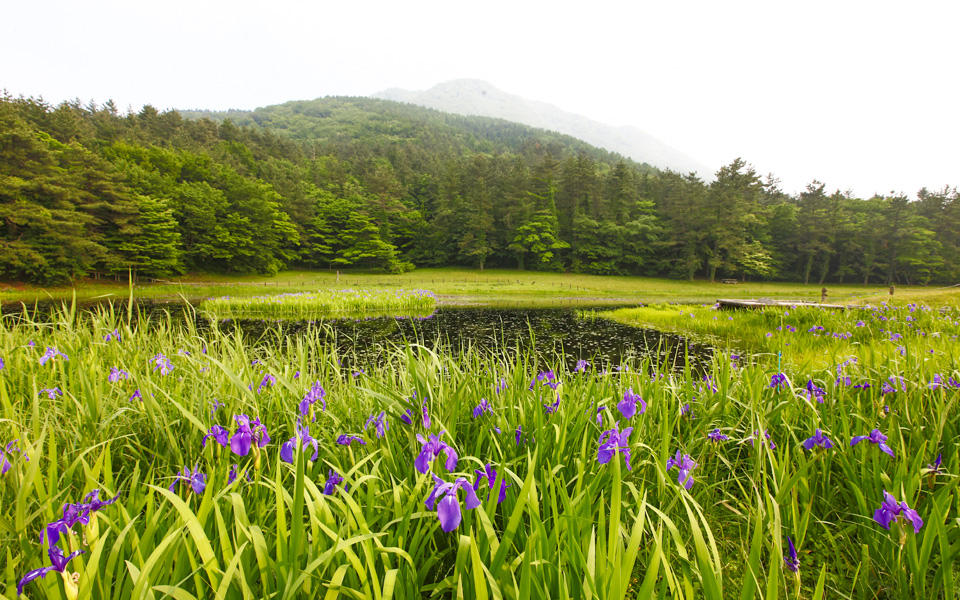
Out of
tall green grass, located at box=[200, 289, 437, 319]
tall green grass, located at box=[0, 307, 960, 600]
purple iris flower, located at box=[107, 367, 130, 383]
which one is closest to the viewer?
tall green grass, located at box=[0, 307, 960, 600]

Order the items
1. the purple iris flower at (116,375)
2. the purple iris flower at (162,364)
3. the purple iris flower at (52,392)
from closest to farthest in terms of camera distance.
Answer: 1. the purple iris flower at (52,392)
2. the purple iris flower at (116,375)
3. the purple iris flower at (162,364)

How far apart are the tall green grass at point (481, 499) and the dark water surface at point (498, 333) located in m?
4.60

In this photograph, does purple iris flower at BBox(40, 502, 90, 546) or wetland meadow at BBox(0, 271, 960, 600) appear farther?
wetland meadow at BBox(0, 271, 960, 600)

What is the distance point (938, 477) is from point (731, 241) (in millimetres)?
42323

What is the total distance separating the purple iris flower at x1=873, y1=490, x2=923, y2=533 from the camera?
1.24 meters

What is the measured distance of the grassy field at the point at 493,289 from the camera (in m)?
21.2

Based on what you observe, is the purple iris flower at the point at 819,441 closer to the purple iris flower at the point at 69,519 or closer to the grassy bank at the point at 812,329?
the purple iris flower at the point at 69,519

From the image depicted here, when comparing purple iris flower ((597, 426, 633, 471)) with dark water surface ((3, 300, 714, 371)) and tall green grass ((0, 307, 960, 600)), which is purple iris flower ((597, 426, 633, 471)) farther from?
dark water surface ((3, 300, 714, 371))

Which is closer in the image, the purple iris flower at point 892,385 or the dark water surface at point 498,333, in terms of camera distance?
the purple iris flower at point 892,385

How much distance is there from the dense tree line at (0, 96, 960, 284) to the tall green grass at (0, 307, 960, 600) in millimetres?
32798

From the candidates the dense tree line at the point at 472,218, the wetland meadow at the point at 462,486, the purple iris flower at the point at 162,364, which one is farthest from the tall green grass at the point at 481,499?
the dense tree line at the point at 472,218

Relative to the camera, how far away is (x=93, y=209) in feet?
87.1

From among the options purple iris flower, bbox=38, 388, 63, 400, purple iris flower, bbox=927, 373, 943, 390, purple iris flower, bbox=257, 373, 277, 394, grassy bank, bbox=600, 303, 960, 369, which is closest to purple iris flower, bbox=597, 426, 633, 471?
purple iris flower, bbox=257, 373, 277, 394

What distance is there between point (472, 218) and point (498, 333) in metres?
34.2
